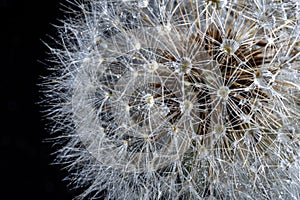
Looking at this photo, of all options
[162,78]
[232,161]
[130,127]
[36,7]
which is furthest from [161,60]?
[36,7]

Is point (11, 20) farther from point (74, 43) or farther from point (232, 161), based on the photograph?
point (232, 161)

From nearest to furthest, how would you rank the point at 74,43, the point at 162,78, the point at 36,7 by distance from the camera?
the point at 162,78
the point at 74,43
the point at 36,7

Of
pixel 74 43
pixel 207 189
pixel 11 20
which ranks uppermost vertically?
pixel 74 43

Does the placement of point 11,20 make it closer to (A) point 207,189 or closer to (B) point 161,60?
(B) point 161,60

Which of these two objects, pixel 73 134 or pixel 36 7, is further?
pixel 36 7

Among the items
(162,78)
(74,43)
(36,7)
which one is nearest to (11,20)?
(36,7)

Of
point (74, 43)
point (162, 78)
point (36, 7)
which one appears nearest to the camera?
point (162, 78)

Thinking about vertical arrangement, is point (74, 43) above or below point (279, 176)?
above
